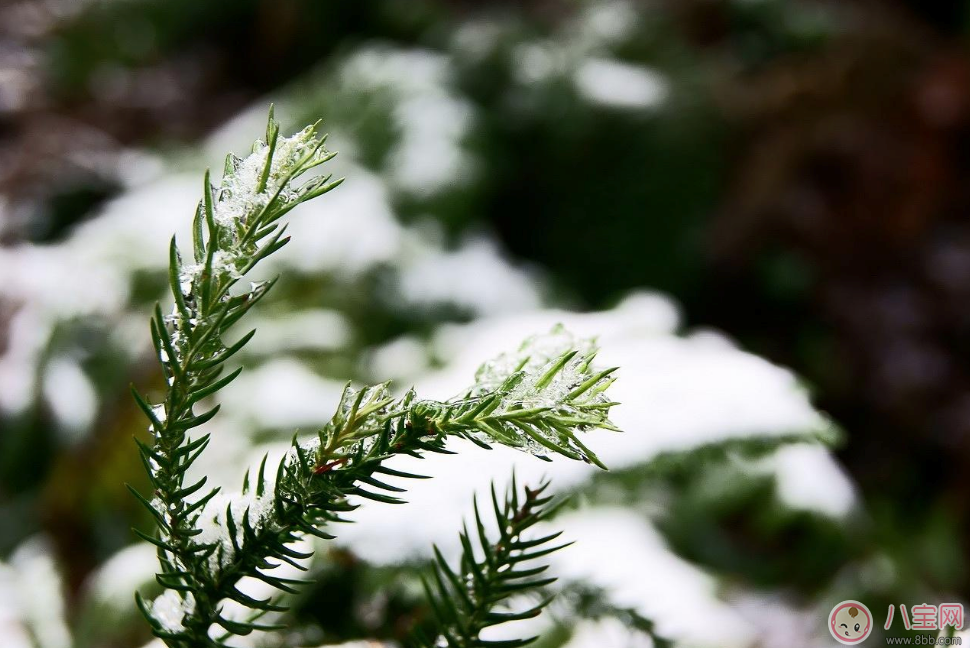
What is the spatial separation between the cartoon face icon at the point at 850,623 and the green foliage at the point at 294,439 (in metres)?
0.85

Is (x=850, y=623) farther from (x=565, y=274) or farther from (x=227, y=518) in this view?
(x=565, y=274)

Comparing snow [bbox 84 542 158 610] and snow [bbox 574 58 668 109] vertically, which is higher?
snow [bbox 574 58 668 109]

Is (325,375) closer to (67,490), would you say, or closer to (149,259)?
(67,490)

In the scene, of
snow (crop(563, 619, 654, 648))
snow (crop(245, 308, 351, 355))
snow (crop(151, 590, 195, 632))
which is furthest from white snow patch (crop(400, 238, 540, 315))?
snow (crop(151, 590, 195, 632))

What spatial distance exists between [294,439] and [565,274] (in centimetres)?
280

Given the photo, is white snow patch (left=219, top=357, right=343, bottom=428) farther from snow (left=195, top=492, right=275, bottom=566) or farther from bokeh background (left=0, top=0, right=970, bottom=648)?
snow (left=195, top=492, right=275, bottom=566)

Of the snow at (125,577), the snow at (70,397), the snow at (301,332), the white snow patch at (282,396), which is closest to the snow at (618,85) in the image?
the snow at (301,332)

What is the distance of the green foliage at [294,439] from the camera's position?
48 cm

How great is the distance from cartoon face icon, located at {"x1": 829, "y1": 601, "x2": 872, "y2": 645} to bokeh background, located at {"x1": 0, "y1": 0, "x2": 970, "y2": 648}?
0.44 feet

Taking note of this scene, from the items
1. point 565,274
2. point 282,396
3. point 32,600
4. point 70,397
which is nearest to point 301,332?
point 282,396

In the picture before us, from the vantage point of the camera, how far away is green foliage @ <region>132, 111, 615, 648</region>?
0.48 meters

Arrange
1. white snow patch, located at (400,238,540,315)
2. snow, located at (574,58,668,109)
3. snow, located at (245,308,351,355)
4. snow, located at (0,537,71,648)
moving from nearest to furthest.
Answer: snow, located at (0,537,71,648), snow, located at (245,308,351,355), white snow patch, located at (400,238,540,315), snow, located at (574,58,668,109)

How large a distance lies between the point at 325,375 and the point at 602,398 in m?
1.38

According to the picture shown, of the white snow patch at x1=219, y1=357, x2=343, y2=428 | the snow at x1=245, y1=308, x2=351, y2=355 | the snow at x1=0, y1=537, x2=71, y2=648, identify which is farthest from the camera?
the snow at x1=245, y1=308, x2=351, y2=355
